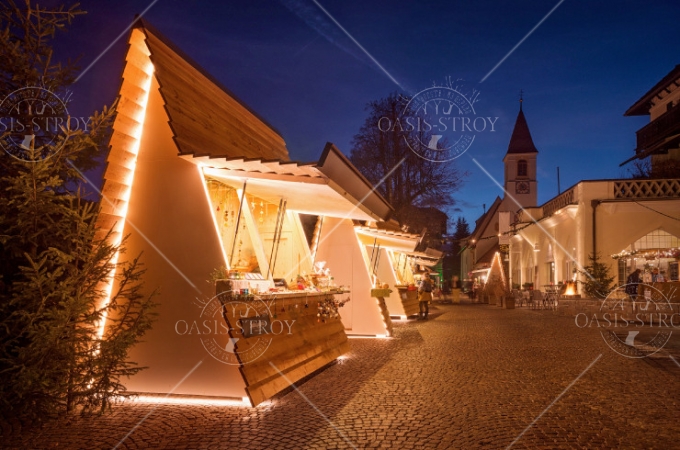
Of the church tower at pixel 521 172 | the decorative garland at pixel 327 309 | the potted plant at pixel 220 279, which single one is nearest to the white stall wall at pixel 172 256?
the potted plant at pixel 220 279

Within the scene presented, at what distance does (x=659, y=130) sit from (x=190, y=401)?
30.0 meters

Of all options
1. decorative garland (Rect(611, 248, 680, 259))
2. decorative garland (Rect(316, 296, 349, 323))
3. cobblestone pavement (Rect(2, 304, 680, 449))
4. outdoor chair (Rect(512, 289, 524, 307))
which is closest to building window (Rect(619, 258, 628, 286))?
decorative garland (Rect(611, 248, 680, 259))

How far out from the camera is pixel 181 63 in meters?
9.41

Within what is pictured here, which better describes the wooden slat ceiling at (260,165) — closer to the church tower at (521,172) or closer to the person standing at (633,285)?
the person standing at (633,285)

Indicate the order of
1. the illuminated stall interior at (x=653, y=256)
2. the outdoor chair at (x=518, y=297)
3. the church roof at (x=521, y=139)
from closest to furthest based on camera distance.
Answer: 1. the illuminated stall interior at (x=653, y=256)
2. the outdoor chair at (x=518, y=297)
3. the church roof at (x=521, y=139)

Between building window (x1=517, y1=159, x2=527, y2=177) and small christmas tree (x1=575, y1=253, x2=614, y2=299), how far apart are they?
34577mm

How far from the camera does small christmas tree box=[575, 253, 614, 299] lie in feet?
79.2

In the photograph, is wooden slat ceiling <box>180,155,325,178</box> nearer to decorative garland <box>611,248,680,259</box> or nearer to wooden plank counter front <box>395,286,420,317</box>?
wooden plank counter front <box>395,286,420,317</box>

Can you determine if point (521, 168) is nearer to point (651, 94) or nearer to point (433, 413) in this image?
point (651, 94)

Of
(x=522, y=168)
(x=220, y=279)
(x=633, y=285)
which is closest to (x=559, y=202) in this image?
(x=633, y=285)

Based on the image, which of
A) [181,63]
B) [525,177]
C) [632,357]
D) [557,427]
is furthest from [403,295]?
[525,177]

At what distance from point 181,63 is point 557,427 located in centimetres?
746

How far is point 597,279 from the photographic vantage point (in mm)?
24375

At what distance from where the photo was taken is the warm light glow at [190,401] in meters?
7.10
